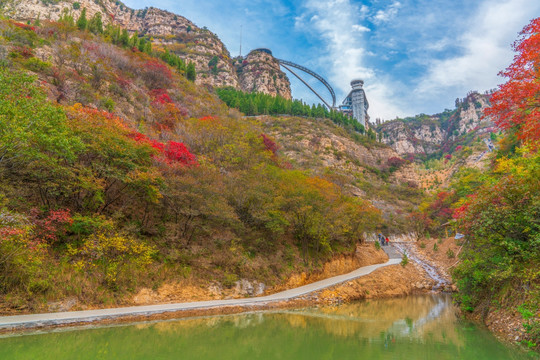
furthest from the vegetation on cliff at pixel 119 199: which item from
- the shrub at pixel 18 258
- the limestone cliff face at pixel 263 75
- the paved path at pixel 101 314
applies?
the limestone cliff face at pixel 263 75

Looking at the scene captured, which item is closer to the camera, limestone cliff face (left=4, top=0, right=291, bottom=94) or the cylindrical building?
limestone cliff face (left=4, top=0, right=291, bottom=94)

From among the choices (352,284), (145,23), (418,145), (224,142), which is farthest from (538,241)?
(418,145)

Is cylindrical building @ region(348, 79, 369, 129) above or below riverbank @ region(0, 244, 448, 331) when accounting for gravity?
above

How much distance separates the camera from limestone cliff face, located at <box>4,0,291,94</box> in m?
86.1

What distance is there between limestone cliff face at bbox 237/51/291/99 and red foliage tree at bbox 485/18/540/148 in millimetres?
92677

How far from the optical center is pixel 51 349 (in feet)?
21.0

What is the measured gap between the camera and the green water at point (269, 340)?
6.53 meters

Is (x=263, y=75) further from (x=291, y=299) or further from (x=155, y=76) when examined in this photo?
(x=291, y=299)

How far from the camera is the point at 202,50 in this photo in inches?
3595

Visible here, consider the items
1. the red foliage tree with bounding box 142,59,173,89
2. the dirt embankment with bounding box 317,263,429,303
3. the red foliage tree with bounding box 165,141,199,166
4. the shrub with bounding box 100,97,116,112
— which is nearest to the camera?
the red foliage tree with bounding box 165,141,199,166

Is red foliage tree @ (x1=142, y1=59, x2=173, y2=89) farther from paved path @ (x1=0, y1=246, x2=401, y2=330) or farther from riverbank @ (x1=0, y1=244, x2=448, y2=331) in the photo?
paved path @ (x1=0, y1=246, x2=401, y2=330)

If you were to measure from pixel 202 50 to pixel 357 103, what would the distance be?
69610 mm

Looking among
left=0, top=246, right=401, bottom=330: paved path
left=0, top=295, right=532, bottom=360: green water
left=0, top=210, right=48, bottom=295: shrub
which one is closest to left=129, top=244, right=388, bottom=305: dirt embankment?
left=0, top=246, right=401, bottom=330: paved path

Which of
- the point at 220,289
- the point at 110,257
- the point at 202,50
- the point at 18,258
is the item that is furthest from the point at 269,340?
the point at 202,50
